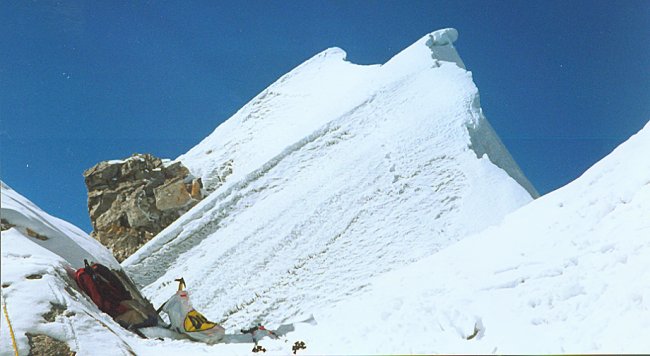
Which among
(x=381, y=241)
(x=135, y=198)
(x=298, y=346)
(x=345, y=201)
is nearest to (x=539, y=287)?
(x=298, y=346)

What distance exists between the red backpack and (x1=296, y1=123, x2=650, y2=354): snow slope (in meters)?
2.44

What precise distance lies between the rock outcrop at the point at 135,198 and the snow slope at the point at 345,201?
1.57 meters

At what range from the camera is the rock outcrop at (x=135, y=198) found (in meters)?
15.2

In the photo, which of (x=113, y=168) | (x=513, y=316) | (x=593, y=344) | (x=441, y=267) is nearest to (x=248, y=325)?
(x=441, y=267)

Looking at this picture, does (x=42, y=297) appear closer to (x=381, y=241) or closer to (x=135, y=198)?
(x=381, y=241)

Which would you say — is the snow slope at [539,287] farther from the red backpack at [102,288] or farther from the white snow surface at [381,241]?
the red backpack at [102,288]

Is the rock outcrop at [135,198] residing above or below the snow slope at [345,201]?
above

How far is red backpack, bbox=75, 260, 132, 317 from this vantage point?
581 centimetres

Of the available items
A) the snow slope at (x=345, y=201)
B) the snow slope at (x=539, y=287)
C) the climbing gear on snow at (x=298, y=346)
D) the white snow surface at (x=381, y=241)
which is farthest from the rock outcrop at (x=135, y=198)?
the climbing gear on snow at (x=298, y=346)

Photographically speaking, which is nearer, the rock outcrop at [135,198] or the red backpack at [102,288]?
the red backpack at [102,288]

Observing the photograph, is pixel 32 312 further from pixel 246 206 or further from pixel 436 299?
pixel 246 206

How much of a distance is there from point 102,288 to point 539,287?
4816 millimetres

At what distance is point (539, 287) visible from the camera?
15.6 feet

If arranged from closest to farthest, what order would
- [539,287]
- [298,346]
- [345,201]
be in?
[539,287]
[298,346]
[345,201]
